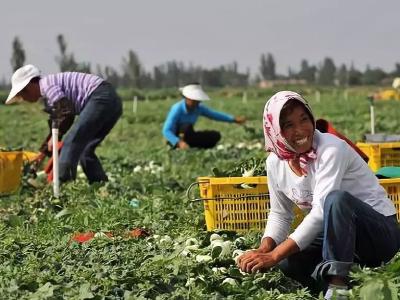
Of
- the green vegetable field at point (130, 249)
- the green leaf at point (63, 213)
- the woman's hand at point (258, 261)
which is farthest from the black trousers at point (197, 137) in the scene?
the woman's hand at point (258, 261)

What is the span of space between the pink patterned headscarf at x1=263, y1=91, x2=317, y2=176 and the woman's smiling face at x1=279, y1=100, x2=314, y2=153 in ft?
0.08

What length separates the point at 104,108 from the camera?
24.3 feet

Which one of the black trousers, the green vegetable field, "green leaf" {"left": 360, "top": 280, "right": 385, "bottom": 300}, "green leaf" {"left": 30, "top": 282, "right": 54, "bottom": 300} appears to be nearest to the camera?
"green leaf" {"left": 360, "top": 280, "right": 385, "bottom": 300}

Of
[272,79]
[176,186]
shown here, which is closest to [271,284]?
[176,186]

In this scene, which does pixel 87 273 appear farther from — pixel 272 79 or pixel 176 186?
pixel 272 79

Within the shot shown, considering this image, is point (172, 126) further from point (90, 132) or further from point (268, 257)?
point (268, 257)

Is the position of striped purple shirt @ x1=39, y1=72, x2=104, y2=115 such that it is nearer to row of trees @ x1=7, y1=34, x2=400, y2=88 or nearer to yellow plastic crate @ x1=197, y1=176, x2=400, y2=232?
yellow plastic crate @ x1=197, y1=176, x2=400, y2=232

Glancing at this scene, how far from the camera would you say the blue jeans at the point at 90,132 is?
23.7ft

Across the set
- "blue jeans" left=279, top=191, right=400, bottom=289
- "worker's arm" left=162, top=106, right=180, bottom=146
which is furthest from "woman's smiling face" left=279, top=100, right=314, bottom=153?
"worker's arm" left=162, top=106, right=180, bottom=146

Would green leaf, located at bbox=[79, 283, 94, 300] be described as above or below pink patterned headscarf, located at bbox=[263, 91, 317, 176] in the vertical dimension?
below

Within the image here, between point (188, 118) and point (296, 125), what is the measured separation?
7494 millimetres

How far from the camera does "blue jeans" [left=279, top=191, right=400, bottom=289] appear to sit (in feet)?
11.1

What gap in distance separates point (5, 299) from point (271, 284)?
1.26 m

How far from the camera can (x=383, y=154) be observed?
19.8 feet
